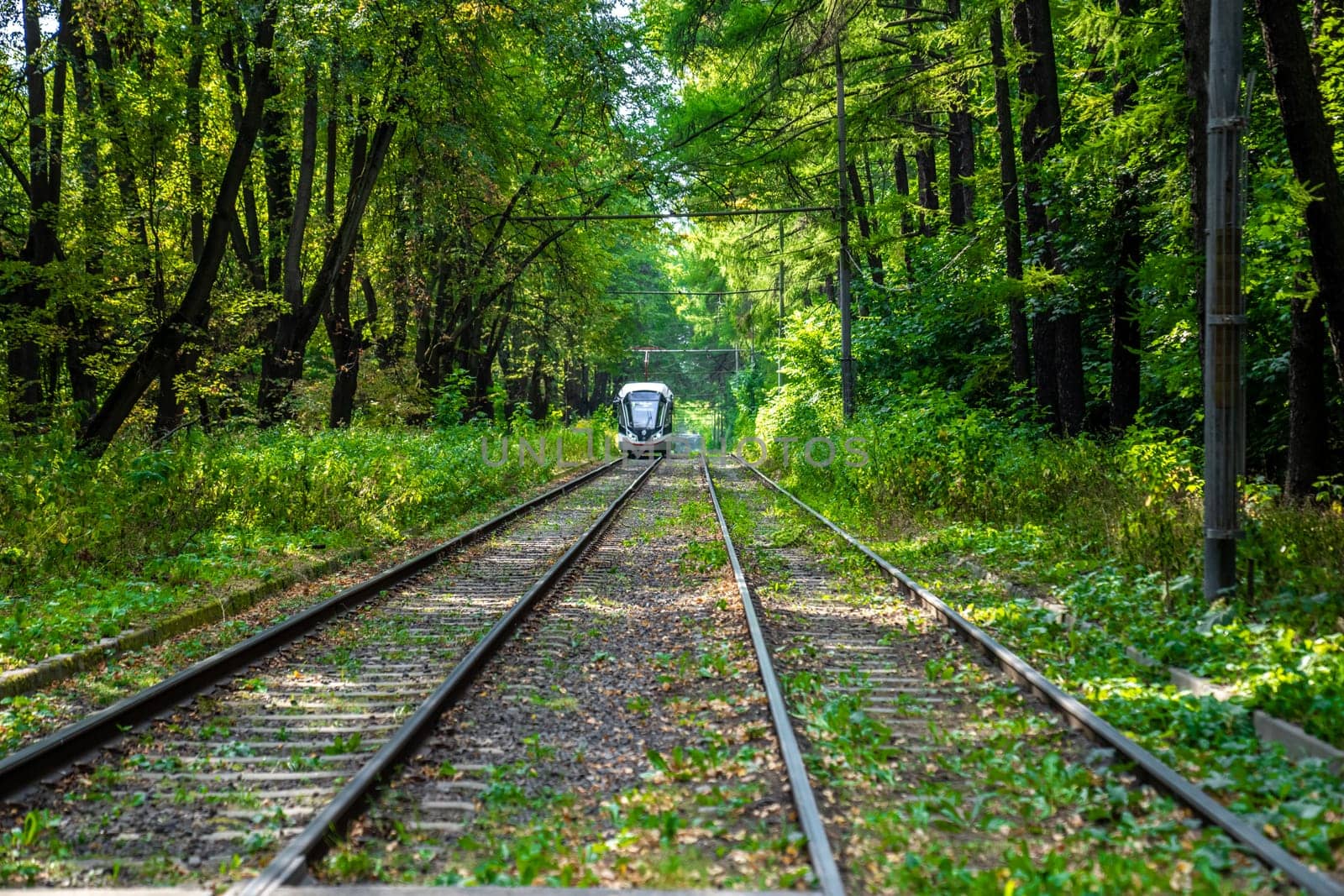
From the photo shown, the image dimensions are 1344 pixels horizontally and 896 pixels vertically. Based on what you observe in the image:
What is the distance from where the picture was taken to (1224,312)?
7.40 m

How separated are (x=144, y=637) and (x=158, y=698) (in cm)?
197

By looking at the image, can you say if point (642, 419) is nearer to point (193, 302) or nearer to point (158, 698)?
point (193, 302)

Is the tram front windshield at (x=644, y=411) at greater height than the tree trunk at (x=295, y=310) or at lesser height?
lesser

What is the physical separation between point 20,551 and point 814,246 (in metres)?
18.4

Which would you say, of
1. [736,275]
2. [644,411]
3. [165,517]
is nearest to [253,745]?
[165,517]

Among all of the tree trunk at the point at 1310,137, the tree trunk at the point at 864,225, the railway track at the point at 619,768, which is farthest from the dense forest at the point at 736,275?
the railway track at the point at 619,768

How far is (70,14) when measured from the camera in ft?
49.6

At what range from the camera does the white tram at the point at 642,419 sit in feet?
135

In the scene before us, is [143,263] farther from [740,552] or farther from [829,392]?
[829,392]

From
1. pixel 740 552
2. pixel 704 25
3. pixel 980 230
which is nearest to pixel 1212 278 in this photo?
pixel 740 552

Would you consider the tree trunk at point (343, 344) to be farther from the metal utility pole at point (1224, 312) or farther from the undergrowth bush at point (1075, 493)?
the metal utility pole at point (1224, 312)

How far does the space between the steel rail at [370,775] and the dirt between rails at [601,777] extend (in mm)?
89

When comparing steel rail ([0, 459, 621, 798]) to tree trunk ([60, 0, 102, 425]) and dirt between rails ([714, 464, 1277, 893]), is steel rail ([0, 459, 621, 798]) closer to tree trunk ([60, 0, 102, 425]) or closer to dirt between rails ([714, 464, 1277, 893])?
dirt between rails ([714, 464, 1277, 893])

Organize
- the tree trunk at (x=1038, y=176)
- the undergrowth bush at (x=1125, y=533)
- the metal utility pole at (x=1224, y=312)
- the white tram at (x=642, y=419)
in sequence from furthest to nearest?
the white tram at (x=642, y=419) → the tree trunk at (x=1038, y=176) → the metal utility pole at (x=1224, y=312) → the undergrowth bush at (x=1125, y=533)
